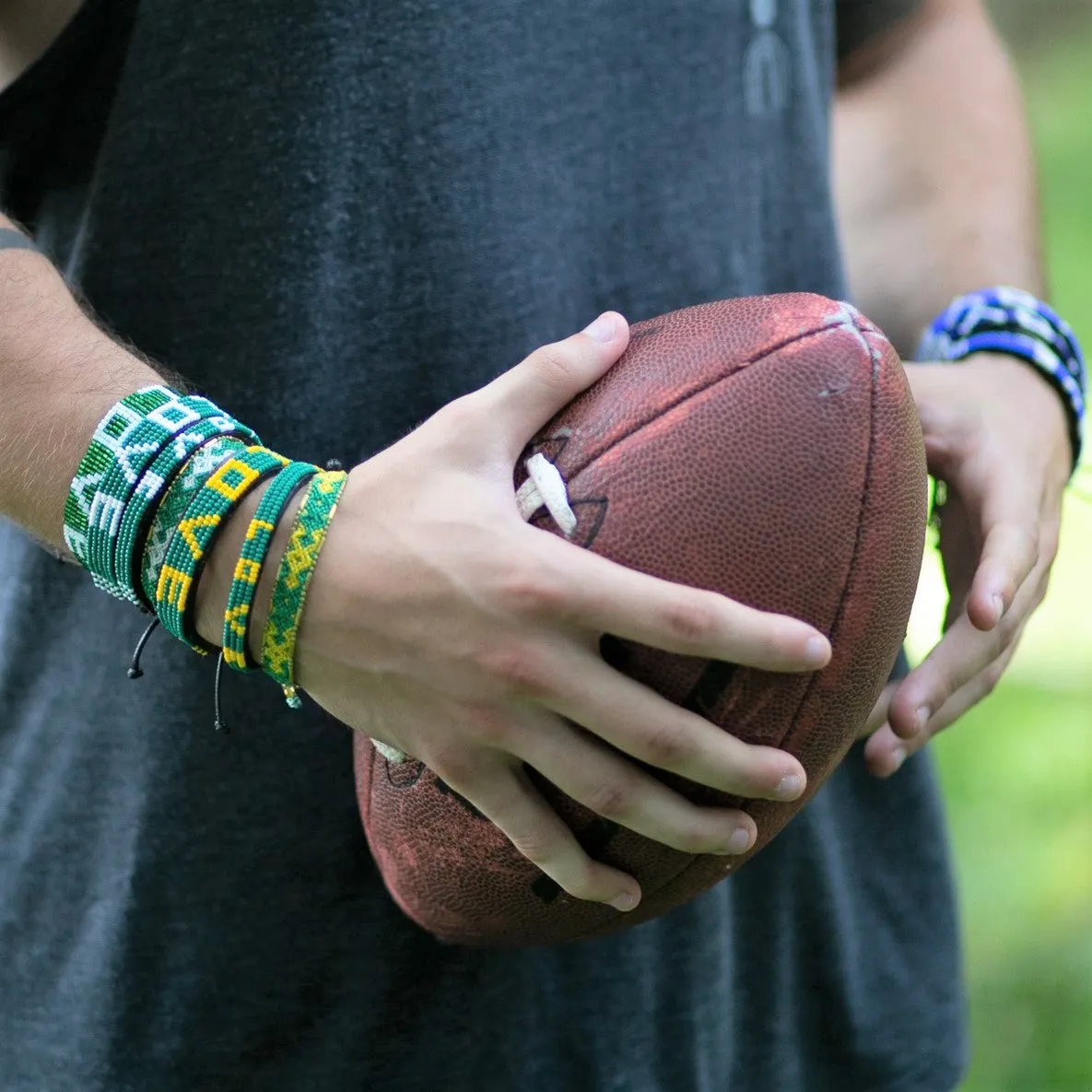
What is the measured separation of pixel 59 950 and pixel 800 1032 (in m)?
0.77

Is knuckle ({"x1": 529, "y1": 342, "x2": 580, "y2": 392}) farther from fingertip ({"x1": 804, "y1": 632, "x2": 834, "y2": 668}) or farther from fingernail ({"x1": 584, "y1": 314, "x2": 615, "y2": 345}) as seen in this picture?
fingertip ({"x1": 804, "y1": 632, "x2": 834, "y2": 668})

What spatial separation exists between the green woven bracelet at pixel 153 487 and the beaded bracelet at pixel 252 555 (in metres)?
0.06

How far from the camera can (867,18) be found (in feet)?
5.02

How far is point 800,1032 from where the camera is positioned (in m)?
1.35

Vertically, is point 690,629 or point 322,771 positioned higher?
point 690,629

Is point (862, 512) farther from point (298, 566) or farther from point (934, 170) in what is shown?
point (934, 170)

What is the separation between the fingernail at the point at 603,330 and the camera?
2.85 ft

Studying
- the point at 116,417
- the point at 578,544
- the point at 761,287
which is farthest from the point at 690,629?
the point at 761,287

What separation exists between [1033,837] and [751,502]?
2570 mm

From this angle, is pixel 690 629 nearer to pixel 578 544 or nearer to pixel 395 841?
pixel 578 544

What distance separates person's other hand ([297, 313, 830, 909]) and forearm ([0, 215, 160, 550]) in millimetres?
194

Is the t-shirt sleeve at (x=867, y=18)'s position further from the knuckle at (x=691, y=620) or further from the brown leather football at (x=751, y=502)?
the knuckle at (x=691, y=620)

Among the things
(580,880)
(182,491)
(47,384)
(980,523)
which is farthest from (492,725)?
(980,523)

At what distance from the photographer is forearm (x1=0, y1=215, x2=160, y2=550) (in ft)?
2.76
